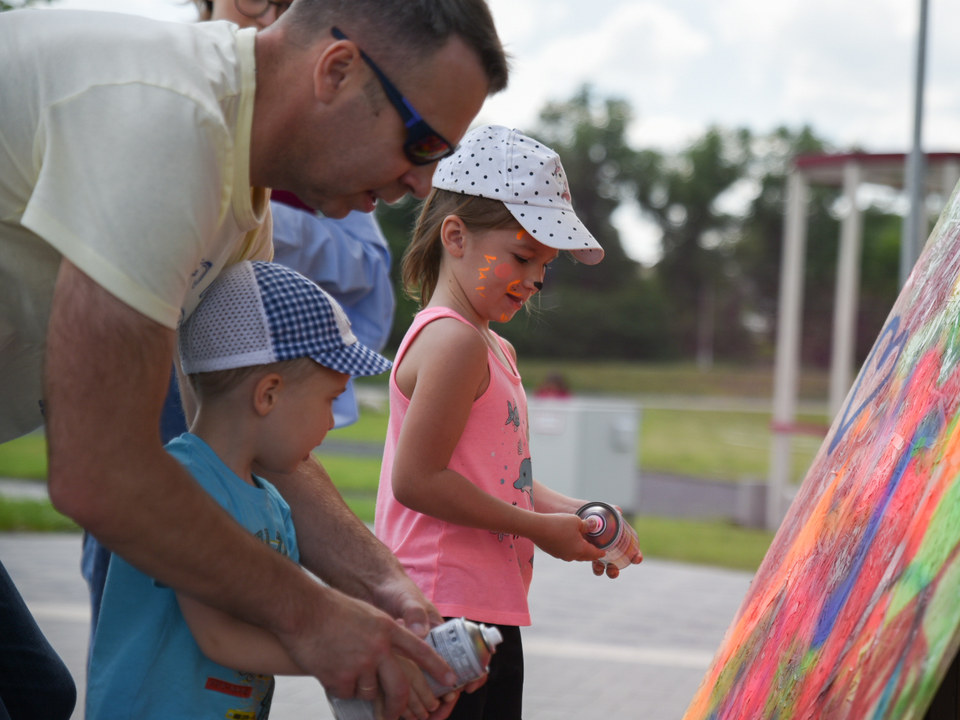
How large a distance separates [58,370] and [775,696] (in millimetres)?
1038

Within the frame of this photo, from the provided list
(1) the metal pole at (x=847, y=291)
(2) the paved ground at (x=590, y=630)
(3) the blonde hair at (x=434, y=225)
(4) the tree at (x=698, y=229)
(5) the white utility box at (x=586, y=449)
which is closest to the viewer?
(3) the blonde hair at (x=434, y=225)

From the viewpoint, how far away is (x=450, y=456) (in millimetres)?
1821

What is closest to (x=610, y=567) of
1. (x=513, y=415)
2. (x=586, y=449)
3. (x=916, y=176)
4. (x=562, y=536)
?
(x=562, y=536)

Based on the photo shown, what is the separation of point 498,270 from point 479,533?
0.53m

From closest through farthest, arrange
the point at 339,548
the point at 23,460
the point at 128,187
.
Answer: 1. the point at 128,187
2. the point at 339,548
3. the point at 23,460

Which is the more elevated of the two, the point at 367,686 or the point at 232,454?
the point at 232,454

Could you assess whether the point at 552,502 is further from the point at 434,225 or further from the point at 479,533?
A: the point at 434,225

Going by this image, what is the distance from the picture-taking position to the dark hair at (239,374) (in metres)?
1.48

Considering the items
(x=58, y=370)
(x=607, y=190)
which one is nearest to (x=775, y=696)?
(x=58, y=370)

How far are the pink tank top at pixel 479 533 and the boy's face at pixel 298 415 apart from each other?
433mm

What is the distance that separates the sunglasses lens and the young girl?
50cm

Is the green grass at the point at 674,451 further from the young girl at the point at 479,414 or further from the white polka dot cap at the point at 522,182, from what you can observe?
the white polka dot cap at the point at 522,182

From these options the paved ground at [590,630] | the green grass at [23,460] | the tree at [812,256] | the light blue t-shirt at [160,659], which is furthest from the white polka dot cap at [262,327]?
the tree at [812,256]

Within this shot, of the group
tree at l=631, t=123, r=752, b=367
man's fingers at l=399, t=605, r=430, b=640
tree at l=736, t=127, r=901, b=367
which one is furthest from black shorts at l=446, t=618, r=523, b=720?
tree at l=631, t=123, r=752, b=367
